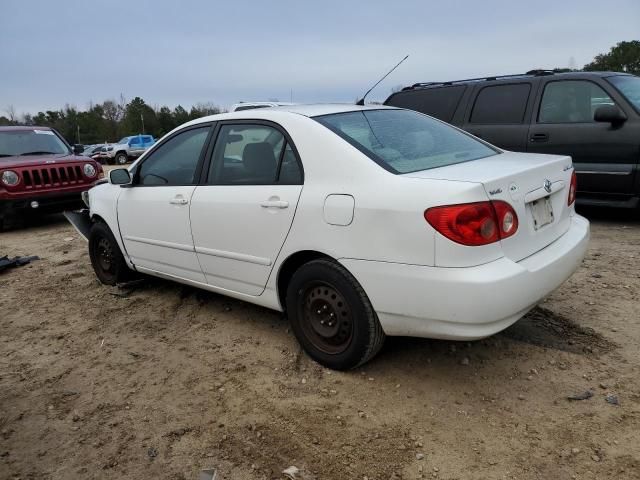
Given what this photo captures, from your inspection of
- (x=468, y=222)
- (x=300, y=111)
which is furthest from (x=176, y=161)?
(x=468, y=222)

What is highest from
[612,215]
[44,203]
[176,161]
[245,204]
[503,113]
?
[503,113]

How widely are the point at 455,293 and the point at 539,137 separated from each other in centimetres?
476

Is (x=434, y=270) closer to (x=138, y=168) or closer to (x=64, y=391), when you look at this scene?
(x=64, y=391)

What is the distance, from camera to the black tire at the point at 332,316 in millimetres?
2902

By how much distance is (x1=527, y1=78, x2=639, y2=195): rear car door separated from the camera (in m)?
Result: 6.00

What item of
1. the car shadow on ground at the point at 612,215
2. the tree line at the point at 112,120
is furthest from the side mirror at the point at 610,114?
the tree line at the point at 112,120

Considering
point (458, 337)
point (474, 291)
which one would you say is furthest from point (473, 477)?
point (474, 291)

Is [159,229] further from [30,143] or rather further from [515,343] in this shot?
[30,143]

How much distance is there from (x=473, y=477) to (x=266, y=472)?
91cm

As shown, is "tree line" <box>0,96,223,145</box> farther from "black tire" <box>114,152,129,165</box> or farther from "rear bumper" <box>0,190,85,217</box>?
"rear bumper" <box>0,190,85,217</box>

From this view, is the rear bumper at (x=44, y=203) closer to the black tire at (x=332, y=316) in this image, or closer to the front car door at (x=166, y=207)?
the front car door at (x=166, y=207)

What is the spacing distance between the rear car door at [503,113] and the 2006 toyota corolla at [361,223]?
130 inches

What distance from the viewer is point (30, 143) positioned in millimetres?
9320

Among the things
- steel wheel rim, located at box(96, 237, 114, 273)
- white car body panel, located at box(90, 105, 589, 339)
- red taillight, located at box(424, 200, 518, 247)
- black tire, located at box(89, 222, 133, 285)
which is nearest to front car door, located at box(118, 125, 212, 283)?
white car body panel, located at box(90, 105, 589, 339)
